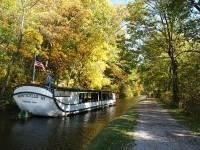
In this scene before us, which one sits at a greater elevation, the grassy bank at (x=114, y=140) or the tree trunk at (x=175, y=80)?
the tree trunk at (x=175, y=80)

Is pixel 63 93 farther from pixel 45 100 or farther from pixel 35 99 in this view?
pixel 35 99

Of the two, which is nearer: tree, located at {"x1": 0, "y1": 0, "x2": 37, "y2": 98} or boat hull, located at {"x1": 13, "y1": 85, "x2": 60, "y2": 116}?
boat hull, located at {"x1": 13, "y1": 85, "x2": 60, "y2": 116}

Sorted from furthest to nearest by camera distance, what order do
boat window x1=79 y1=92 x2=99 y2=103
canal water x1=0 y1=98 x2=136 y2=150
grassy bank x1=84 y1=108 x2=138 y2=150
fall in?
boat window x1=79 y1=92 x2=99 y2=103 < canal water x1=0 y1=98 x2=136 y2=150 < grassy bank x1=84 y1=108 x2=138 y2=150

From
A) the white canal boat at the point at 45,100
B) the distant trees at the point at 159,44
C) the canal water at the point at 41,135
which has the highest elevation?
the distant trees at the point at 159,44

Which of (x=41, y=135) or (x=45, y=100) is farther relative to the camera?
(x=45, y=100)

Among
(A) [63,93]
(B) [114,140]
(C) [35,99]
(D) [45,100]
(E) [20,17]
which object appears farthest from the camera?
(A) [63,93]

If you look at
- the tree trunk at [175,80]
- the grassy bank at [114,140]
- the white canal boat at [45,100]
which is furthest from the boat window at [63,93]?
the grassy bank at [114,140]

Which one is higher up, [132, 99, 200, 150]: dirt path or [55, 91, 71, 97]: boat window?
[55, 91, 71, 97]: boat window

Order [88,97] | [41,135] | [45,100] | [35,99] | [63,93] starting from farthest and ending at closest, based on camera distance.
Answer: [88,97]
[63,93]
[45,100]
[35,99]
[41,135]

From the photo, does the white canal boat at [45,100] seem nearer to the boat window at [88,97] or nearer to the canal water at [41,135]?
the canal water at [41,135]

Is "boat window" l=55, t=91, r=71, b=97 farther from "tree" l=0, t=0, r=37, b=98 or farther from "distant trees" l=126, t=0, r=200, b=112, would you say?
"distant trees" l=126, t=0, r=200, b=112

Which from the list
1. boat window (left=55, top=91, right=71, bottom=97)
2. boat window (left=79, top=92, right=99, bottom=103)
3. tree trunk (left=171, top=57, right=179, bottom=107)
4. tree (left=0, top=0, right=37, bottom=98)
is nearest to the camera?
tree (left=0, top=0, right=37, bottom=98)

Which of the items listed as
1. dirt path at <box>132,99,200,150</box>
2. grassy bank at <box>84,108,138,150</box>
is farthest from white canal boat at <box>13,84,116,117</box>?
grassy bank at <box>84,108,138,150</box>

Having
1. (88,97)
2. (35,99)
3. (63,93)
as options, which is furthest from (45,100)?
(88,97)
